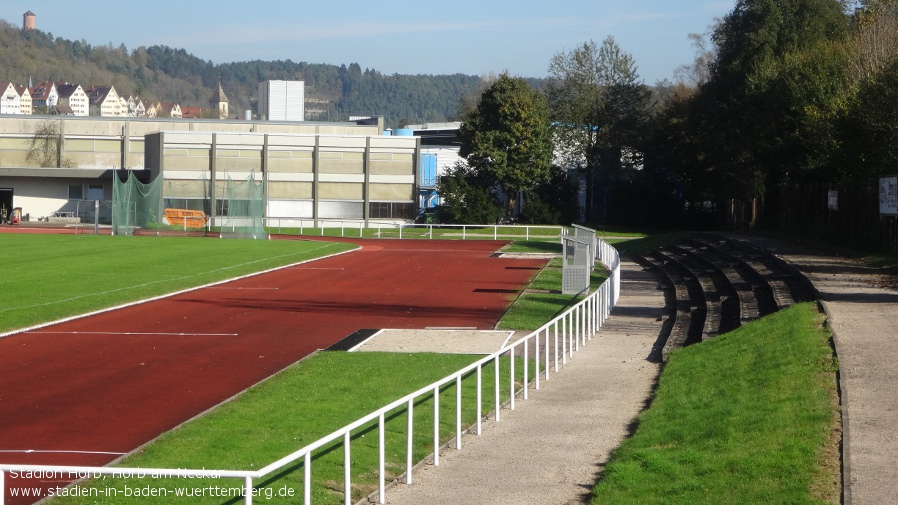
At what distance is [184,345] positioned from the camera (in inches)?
750

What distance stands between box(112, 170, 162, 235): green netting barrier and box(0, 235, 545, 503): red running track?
2235 cm

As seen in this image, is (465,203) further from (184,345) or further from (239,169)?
(184,345)

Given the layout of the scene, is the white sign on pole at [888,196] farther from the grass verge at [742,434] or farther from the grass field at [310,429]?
the grass field at [310,429]

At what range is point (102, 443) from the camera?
37.2 feet

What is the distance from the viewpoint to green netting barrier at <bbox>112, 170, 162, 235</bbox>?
55.3 meters

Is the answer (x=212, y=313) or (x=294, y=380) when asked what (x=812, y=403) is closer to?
(x=294, y=380)

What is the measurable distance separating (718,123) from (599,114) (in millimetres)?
22094

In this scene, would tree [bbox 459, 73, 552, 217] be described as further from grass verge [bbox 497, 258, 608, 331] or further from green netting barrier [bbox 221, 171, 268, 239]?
grass verge [bbox 497, 258, 608, 331]

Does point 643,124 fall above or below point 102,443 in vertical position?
above

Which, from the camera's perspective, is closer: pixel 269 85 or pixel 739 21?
pixel 739 21

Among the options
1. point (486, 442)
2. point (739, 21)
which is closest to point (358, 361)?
point (486, 442)

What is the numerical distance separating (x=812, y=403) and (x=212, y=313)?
1604 cm

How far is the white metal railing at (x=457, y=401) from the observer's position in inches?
253

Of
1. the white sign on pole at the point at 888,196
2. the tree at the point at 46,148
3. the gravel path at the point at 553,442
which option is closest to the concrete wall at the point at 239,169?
the tree at the point at 46,148
